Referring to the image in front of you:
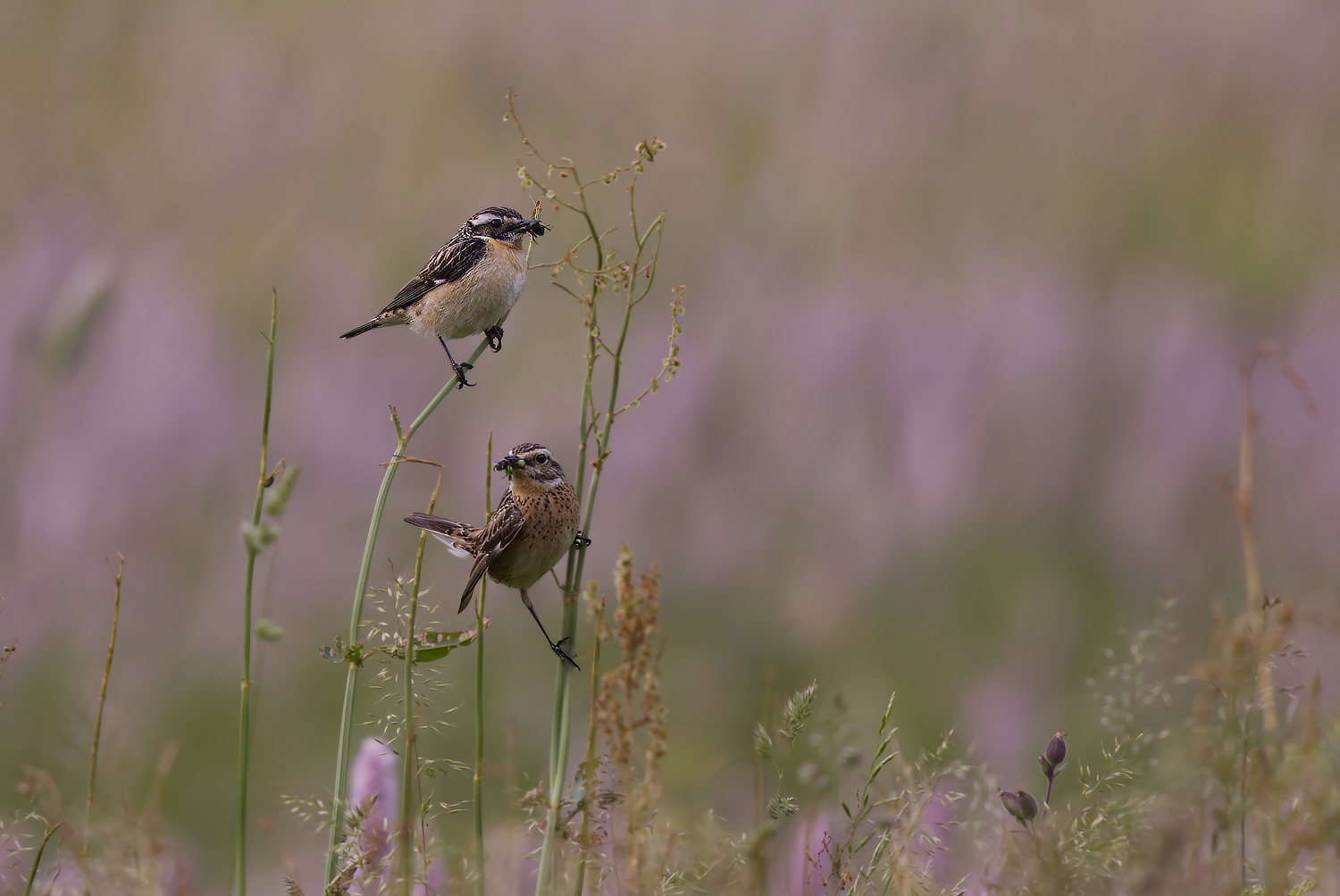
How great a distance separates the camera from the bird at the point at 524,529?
1.58 metres

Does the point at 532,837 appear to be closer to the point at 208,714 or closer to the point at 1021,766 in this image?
the point at 1021,766

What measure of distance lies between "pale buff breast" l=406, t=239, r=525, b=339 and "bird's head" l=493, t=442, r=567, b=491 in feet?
0.92

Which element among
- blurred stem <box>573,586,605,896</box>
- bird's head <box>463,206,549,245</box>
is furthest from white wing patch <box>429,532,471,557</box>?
bird's head <box>463,206,549,245</box>

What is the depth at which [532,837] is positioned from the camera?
1653 millimetres

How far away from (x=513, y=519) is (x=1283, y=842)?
107cm

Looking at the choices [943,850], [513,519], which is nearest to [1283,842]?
[943,850]

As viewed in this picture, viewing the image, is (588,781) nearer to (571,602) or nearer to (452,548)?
(571,602)

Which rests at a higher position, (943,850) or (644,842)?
(943,850)

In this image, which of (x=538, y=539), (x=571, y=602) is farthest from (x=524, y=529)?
(x=571, y=602)

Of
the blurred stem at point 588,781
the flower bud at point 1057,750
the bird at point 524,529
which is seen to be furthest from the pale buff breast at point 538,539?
the flower bud at point 1057,750

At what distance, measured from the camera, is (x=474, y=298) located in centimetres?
195

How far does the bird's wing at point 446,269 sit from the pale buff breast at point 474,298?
19 millimetres

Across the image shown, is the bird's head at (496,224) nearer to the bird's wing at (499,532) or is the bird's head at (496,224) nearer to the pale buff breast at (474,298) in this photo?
the pale buff breast at (474,298)

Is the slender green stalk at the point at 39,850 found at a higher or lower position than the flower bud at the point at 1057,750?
lower
